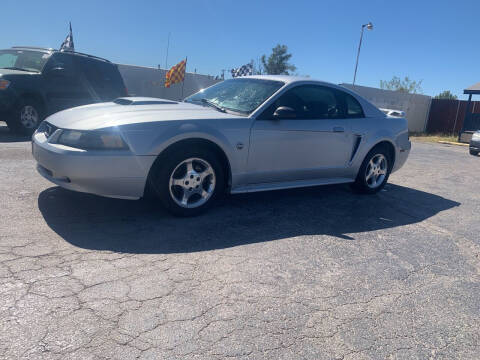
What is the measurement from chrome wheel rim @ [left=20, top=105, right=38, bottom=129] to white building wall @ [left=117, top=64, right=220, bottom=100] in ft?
24.1

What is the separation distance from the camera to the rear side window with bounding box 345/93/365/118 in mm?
5301

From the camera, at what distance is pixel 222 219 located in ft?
13.4

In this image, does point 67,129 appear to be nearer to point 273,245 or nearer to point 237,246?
point 237,246

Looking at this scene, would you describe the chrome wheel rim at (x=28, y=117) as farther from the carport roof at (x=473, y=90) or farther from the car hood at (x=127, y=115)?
the carport roof at (x=473, y=90)

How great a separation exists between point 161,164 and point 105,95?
6182 mm

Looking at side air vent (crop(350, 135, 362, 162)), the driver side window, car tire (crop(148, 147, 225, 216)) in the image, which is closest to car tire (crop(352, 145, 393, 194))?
side air vent (crop(350, 135, 362, 162))

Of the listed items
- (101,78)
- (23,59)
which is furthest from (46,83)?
(101,78)

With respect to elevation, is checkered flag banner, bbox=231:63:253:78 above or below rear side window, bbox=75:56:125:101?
above

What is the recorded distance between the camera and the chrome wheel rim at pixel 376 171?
562 centimetres

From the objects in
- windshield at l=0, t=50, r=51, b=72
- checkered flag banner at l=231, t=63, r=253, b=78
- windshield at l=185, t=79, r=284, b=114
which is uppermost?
checkered flag banner at l=231, t=63, r=253, b=78

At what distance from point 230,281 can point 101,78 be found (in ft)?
25.1

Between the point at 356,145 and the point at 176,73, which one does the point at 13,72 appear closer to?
the point at 356,145

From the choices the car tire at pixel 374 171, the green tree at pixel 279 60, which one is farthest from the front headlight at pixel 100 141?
the green tree at pixel 279 60

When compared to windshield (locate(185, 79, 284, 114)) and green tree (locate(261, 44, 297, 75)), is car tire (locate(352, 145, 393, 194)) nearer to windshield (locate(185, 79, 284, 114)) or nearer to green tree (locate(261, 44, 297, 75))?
windshield (locate(185, 79, 284, 114))
